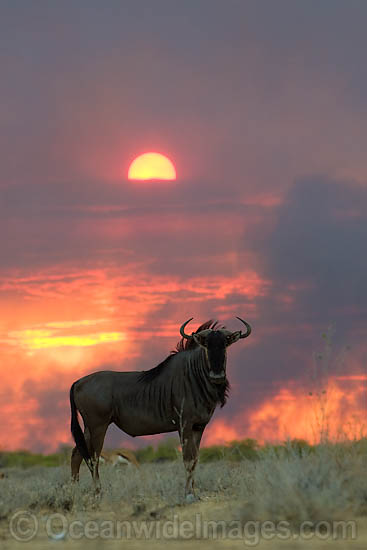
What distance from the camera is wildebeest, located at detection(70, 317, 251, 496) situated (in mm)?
13602

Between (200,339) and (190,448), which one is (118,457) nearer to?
(190,448)

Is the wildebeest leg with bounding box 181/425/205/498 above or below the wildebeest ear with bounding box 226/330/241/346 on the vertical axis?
below

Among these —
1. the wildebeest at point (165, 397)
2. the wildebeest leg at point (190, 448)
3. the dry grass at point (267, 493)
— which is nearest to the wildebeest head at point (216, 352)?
the wildebeest at point (165, 397)

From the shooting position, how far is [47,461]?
47438 mm

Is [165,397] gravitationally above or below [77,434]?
above

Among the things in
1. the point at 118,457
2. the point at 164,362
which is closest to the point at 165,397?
the point at 164,362

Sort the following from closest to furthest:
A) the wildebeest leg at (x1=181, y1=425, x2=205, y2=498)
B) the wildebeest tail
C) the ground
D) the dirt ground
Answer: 1. the dirt ground
2. the ground
3. the wildebeest leg at (x1=181, y1=425, x2=205, y2=498)
4. the wildebeest tail

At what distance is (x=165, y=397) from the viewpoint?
14.4m

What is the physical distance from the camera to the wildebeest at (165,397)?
44.6ft

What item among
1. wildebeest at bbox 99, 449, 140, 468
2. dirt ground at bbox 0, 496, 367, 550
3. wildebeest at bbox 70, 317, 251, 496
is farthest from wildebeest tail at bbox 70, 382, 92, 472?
wildebeest at bbox 99, 449, 140, 468

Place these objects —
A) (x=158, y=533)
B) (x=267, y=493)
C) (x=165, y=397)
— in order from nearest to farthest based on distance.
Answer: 1. (x=158, y=533)
2. (x=267, y=493)
3. (x=165, y=397)

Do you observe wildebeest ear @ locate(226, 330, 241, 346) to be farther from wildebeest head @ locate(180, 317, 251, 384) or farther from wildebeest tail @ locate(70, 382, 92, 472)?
wildebeest tail @ locate(70, 382, 92, 472)

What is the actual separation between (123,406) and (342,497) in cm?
570

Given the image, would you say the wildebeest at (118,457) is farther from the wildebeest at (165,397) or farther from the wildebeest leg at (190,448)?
the wildebeest leg at (190,448)
